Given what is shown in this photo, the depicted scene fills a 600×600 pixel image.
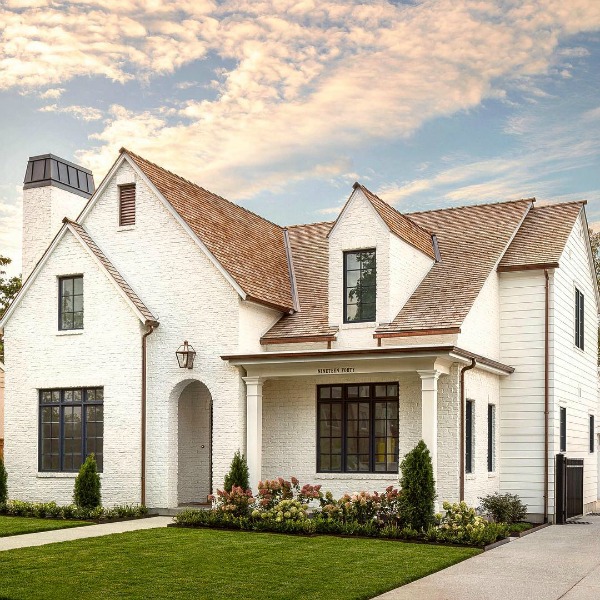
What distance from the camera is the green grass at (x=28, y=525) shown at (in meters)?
16.9

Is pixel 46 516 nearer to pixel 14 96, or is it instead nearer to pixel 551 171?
pixel 14 96

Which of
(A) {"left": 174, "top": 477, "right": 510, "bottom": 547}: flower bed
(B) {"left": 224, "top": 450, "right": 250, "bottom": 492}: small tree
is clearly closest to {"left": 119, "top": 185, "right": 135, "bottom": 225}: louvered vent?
(B) {"left": 224, "top": 450, "right": 250, "bottom": 492}: small tree

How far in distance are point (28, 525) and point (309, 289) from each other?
8.83 metres

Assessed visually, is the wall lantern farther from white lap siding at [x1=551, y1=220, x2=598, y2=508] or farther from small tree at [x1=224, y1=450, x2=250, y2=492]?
white lap siding at [x1=551, y1=220, x2=598, y2=508]

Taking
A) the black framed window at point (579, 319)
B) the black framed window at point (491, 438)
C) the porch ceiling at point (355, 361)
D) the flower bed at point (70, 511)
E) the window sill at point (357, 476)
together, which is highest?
the black framed window at point (579, 319)

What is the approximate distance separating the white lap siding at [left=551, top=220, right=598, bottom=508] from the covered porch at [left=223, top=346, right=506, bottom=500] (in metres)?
2.16

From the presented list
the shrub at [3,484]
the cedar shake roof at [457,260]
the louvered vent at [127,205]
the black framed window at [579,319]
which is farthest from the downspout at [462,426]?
the shrub at [3,484]

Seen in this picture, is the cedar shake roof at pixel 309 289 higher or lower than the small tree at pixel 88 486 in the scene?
higher

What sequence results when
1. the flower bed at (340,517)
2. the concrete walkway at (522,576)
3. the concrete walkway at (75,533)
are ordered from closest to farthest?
the concrete walkway at (522,576), the concrete walkway at (75,533), the flower bed at (340,517)

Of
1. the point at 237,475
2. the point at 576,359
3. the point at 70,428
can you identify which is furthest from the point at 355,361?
the point at 576,359

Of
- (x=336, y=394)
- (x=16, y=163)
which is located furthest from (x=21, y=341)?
(x=336, y=394)

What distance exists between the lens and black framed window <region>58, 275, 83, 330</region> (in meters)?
21.9

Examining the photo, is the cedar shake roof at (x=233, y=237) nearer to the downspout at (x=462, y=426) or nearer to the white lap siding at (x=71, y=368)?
the white lap siding at (x=71, y=368)

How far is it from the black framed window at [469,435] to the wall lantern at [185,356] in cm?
613
